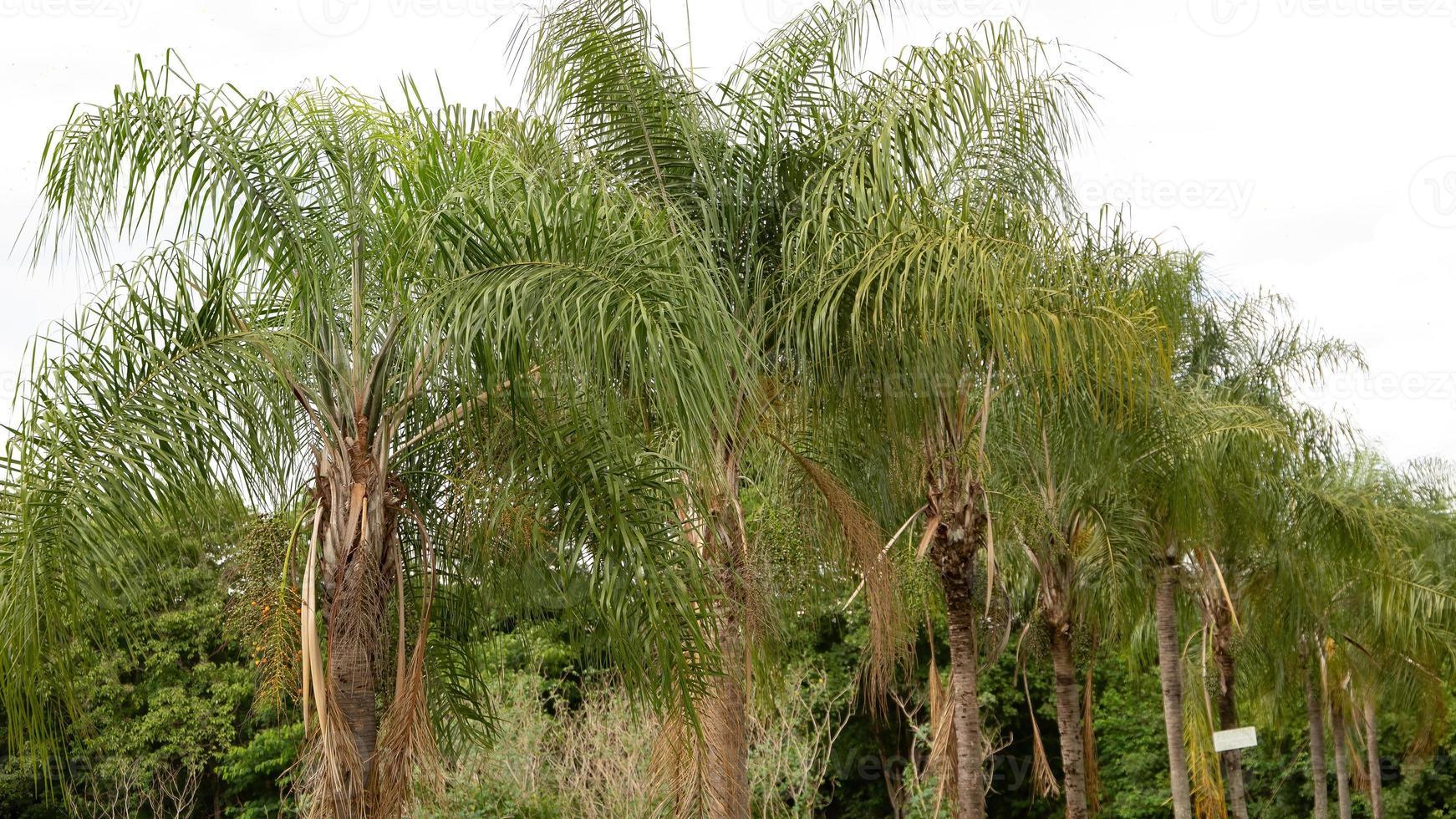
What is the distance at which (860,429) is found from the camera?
6.83 meters

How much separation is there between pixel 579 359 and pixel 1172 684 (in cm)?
1020

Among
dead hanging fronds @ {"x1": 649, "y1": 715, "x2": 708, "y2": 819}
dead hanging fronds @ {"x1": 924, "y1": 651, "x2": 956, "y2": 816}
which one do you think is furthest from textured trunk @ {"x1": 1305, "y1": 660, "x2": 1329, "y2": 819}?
dead hanging fronds @ {"x1": 649, "y1": 715, "x2": 708, "y2": 819}

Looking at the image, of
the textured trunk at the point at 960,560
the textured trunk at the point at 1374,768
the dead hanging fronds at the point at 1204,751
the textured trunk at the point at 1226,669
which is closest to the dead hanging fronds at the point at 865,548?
the textured trunk at the point at 960,560

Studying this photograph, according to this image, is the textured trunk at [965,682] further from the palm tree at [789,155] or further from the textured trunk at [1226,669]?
the textured trunk at [1226,669]

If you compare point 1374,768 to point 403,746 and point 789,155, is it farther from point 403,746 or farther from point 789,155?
point 403,746

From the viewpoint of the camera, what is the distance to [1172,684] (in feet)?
42.8

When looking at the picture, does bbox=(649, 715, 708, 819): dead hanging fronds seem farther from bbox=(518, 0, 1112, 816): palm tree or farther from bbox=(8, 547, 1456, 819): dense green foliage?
bbox=(8, 547, 1456, 819): dense green foliage

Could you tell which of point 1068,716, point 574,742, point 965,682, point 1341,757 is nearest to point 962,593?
point 965,682

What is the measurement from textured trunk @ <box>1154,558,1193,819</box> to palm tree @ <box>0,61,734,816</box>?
27.5ft

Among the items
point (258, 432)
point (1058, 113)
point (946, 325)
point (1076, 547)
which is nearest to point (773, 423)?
point (946, 325)

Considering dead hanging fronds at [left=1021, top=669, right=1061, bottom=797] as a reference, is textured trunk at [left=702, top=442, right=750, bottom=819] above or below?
above

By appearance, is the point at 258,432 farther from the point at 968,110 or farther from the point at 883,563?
the point at 968,110

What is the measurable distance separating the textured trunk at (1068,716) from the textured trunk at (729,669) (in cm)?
679

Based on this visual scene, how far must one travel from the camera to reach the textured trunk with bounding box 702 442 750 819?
639 cm
